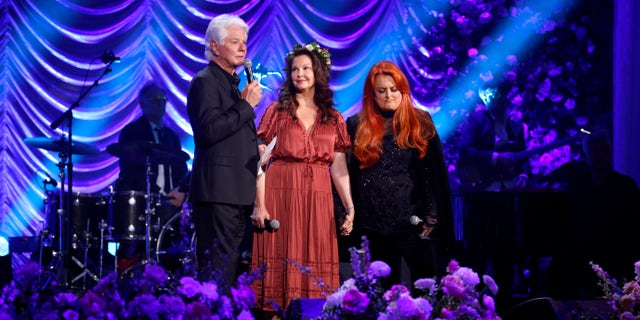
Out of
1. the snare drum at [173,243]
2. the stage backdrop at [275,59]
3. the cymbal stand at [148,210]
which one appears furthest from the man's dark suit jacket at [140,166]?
the stage backdrop at [275,59]

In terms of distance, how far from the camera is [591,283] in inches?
260

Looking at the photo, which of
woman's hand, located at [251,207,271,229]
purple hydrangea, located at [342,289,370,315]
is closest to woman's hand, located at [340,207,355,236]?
woman's hand, located at [251,207,271,229]

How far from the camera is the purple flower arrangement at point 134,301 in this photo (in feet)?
7.13

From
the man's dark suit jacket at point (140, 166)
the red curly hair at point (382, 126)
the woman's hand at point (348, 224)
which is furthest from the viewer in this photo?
the man's dark suit jacket at point (140, 166)

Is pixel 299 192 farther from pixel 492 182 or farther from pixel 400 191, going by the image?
pixel 492 182

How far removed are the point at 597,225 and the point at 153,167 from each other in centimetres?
402

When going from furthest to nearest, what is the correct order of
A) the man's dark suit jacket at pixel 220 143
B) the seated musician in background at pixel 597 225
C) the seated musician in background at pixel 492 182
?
the seated musician in background at pixel 492 182, the seated musician in background at pixel 597 225, the man's dark suit jacket at pixel 220 143

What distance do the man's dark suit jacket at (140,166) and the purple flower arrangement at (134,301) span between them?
5.62 meters

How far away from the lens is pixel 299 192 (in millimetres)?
4359

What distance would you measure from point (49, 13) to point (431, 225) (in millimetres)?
5740

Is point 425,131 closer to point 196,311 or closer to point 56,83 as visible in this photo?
point 196,311

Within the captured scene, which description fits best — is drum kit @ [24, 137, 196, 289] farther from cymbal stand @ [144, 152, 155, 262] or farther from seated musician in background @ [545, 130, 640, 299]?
seated musician in background @ [545, 130, 640, 299]

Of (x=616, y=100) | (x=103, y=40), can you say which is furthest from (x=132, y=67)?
(x=616, y=100)

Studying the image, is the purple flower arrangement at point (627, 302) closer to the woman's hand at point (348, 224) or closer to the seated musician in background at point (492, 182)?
the woman's hand at point (348, 224)
